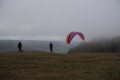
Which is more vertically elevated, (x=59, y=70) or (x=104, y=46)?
(x=104, y=46)

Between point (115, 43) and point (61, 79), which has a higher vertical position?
point (115, 43)

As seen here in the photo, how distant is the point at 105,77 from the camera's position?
12.0m

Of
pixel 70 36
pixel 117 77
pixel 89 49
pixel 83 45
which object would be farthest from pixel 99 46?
pixel 117 77

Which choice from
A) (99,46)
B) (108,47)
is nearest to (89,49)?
(99,46)

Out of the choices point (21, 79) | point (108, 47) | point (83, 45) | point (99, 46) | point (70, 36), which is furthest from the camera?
point (83, 45)

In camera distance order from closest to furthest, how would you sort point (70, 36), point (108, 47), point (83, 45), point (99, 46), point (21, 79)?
point (21, 79), point (70, 36), point (108, 47), point (99, 46), point (83, 45)

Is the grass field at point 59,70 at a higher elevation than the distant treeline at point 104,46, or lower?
lower

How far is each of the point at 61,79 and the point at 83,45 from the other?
256ft

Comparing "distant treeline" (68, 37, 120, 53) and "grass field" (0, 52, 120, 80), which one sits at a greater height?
"distant treeline" (68, 37, 120, 53)

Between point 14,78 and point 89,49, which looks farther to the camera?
point 89,49

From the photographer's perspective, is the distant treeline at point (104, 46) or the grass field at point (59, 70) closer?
the grass field at point (59, 70)

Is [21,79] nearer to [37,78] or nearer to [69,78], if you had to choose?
[37,78]

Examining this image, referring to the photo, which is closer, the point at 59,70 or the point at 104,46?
the point at 59,70

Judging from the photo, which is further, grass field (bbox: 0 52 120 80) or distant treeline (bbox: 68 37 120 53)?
distant treeline (bbox: 68 37 120 53)
